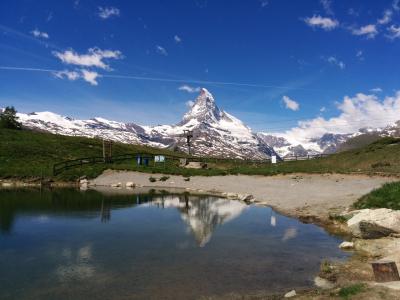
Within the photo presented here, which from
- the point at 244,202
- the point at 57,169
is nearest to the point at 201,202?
the point at 244,202

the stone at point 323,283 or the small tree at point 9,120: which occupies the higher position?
the small tree at point 9,120

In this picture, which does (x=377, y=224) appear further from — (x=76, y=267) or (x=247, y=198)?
(x=247, y=198)

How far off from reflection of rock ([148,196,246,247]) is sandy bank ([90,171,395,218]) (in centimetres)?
500

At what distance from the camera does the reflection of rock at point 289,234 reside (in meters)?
25.8

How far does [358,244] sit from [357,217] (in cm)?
367

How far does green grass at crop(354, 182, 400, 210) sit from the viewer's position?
28328 mm

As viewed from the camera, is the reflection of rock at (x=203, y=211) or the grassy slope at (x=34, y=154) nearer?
the reflection of rock at (x=203, y=211)

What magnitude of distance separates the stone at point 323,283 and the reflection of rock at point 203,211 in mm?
8423

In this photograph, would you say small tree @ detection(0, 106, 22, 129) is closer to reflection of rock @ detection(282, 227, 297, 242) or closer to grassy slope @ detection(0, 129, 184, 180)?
grassy slope @ detection(0, 129, 184, 180)

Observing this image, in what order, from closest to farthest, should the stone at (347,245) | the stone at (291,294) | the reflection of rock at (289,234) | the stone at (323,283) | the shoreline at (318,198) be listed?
the stone at (291,294) → the stone at (323,283) → the shoreline at (318,198) → the stone at (347,245) → the reflection of rock at (289,234)

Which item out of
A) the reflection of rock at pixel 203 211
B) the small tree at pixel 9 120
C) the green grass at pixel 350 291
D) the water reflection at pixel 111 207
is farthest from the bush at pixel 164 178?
the small tree at pixel 9 120

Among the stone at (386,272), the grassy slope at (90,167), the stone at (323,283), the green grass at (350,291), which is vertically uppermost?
the grassy slope at (90,167)

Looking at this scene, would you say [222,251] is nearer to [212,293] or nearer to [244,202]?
[212,293]

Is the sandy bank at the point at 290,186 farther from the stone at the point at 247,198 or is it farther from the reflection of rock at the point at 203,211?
the reflection of rock at the point at 203,211
